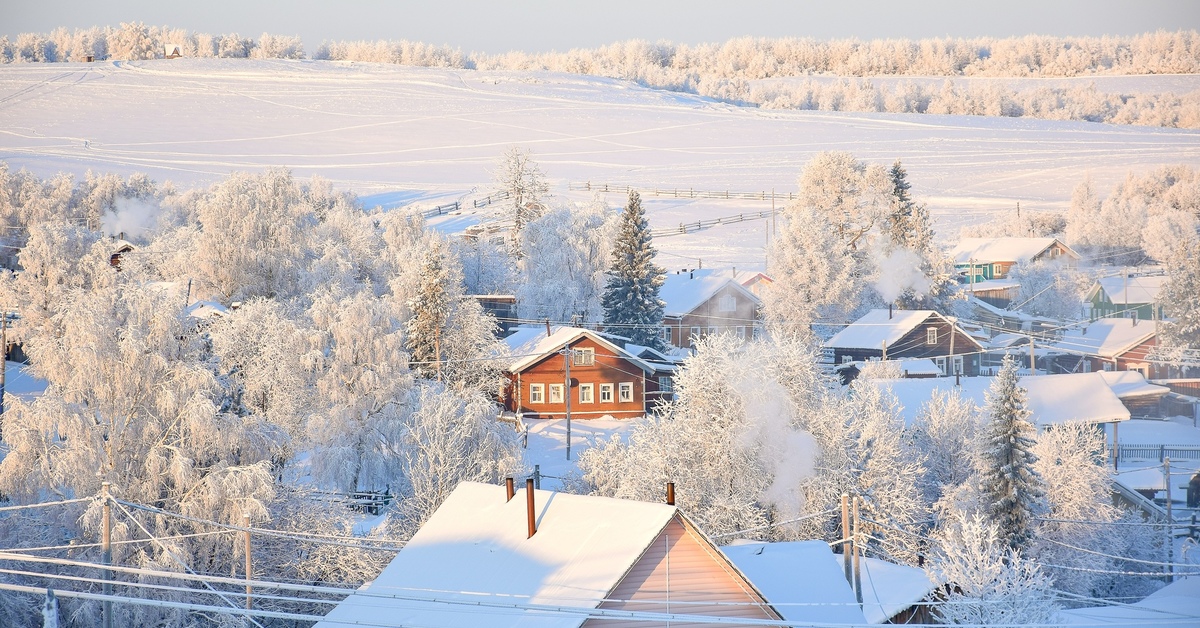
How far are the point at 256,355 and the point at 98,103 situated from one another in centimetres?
8380

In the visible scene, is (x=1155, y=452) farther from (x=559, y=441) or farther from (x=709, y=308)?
(x=709, y=308)

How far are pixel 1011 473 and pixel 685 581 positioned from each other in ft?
49.2

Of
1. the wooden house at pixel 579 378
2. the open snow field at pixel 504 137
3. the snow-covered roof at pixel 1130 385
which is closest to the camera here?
the wooden house at pixel 579 378

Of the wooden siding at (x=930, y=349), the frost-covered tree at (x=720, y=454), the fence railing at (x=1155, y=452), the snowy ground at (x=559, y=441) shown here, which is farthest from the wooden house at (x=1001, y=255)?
the frost-covered tree at (x=720, y=454)

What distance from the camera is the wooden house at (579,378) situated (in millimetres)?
46312

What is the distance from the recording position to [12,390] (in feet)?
131

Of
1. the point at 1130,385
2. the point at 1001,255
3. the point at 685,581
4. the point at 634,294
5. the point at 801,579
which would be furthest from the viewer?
the point at 1001,255

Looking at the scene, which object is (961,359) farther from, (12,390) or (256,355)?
(12,390)

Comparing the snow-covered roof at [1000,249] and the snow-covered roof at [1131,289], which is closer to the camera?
the snow-covered roof at [1131,289]

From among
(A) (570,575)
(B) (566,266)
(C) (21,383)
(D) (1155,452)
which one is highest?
(A) (570,575)

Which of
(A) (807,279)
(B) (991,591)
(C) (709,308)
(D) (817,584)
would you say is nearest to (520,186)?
(C) (709,308)

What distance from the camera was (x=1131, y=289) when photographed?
2798 inches

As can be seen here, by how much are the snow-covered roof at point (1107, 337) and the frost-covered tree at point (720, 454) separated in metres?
31.6

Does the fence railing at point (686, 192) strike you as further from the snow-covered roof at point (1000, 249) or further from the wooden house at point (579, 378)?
the wooden house at point (579, 378)
